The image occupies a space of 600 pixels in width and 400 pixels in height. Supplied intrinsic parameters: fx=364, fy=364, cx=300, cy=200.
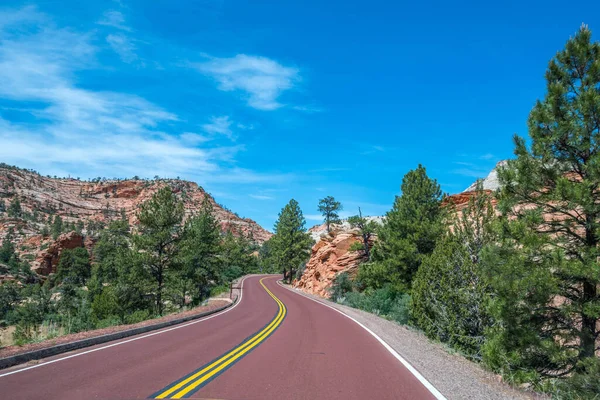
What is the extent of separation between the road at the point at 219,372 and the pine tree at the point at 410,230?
1399 cm

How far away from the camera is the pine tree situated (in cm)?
2342

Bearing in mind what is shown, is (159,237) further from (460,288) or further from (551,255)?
(551,255)

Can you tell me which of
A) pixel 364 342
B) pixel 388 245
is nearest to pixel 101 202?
pixel 388 245

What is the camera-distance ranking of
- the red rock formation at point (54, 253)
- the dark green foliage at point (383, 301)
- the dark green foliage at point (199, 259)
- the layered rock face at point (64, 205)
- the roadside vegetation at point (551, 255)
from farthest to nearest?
the layered rock face at point (64, 205)
the red rock formation at point (54, 253)
the dark green foliage at point (199, 259)
the dark green foliage at point (383, 301)
the roadside vegetation at point (551, 255)

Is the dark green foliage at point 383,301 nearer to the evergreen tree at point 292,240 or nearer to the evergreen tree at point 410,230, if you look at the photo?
the evergreen tree at point 410,230

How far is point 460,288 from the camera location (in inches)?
488

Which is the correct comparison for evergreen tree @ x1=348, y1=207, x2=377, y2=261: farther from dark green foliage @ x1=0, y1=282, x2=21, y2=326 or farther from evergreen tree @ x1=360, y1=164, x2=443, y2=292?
dark green foliage @ x1=0, y1=282, x2=21, y2=326

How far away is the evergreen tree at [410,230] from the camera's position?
23.4 metres

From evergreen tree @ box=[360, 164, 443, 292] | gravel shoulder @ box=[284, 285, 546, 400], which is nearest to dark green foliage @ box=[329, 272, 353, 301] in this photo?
evergreen tree @ box=[360, 164, 443, 292]

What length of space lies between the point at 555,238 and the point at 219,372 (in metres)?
8.64

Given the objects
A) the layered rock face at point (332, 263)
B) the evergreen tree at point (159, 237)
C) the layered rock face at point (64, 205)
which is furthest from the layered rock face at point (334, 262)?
the layered rock face at point (64, 205)

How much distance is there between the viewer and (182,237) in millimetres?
30266

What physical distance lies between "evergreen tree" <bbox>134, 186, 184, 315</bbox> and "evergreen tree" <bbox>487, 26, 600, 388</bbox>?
82.6ft

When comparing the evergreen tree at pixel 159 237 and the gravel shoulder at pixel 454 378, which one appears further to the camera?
the evergreen tree at pixel 159 237
